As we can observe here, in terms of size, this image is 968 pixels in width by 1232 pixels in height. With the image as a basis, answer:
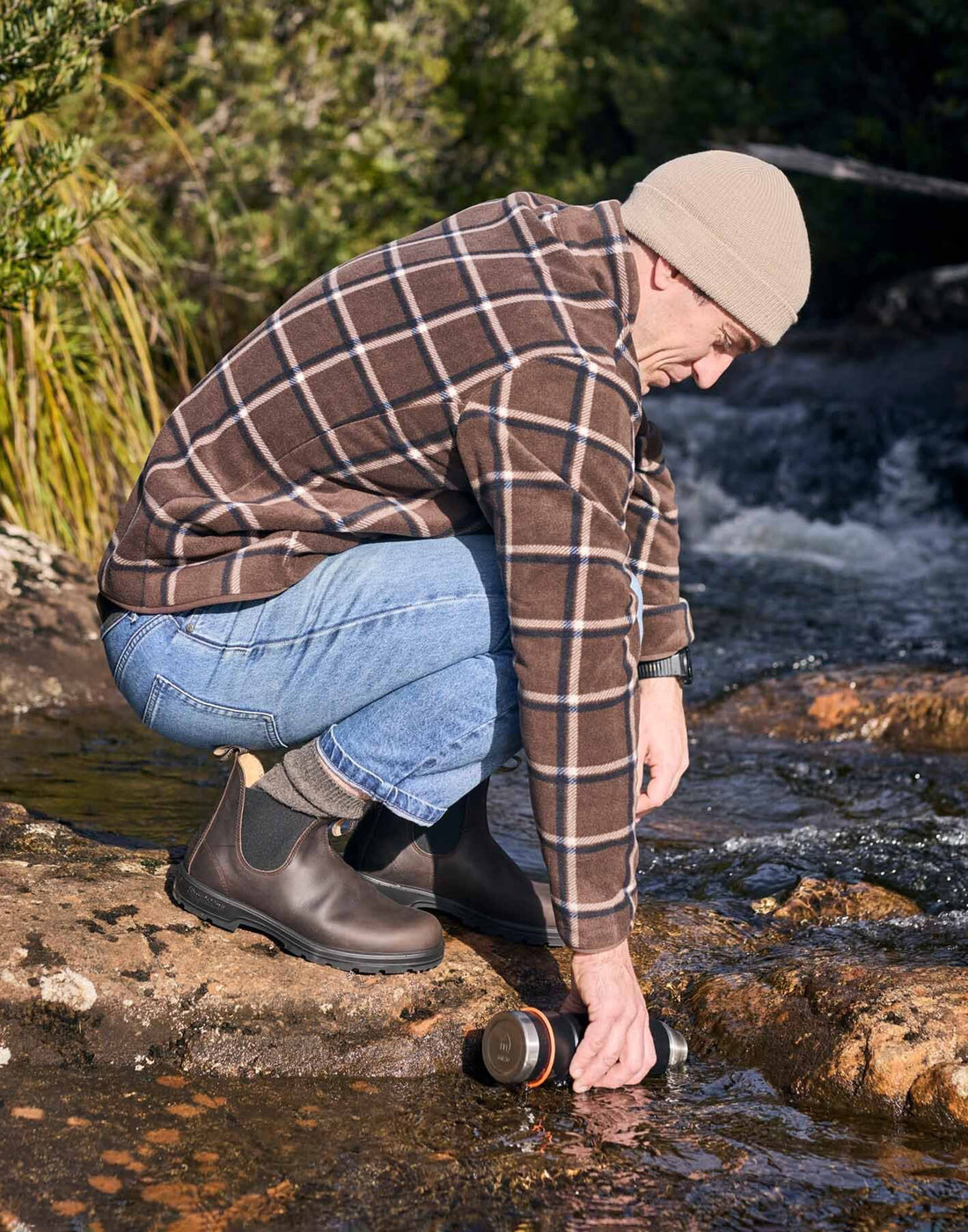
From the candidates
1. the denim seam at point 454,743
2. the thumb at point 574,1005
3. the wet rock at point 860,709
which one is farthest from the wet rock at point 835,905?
the wet rock at point 860,709

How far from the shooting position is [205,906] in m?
2.29

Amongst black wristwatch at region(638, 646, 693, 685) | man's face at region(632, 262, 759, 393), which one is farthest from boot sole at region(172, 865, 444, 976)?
man's face at region(632, 262, 759, 393)

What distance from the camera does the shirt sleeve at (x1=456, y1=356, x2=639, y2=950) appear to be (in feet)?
6.10

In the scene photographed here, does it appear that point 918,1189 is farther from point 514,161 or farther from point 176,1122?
point 514,161

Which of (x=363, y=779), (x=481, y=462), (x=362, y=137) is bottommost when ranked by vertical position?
(x=363, y=779)

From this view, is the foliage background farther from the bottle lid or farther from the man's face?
the bottle lid

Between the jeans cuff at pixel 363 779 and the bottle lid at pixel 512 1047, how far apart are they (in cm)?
38

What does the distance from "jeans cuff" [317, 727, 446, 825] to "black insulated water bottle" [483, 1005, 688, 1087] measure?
373 mm

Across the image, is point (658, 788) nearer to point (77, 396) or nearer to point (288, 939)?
point (288, 939)

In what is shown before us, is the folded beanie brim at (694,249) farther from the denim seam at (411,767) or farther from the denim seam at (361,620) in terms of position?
the denim seam at (411,767)

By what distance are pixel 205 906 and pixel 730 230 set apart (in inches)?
52.5

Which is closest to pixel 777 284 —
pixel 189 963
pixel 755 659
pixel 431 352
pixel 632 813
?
pixel 431 352

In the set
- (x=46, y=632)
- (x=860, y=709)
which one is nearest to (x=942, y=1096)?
(x=860, y=709)

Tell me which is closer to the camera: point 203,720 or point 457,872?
point 203,720
